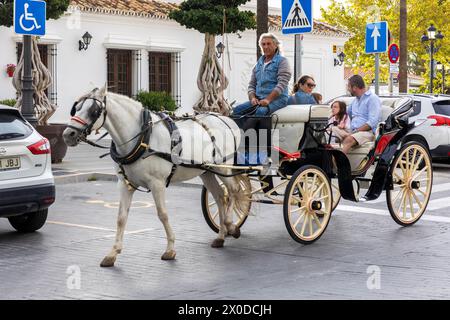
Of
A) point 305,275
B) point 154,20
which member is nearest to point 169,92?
point 154,20

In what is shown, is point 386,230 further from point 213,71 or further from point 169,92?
point 169,92

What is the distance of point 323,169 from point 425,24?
3797 centimetres

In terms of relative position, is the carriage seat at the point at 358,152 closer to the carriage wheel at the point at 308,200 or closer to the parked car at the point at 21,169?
the carriage wheel at the point at 308,200

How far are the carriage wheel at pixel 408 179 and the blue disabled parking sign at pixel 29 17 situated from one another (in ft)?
24.6

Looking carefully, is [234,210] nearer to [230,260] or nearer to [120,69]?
[230,260]

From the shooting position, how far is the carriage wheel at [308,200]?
8.57 m

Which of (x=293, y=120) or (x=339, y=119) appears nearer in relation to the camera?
(x=293, y=120)

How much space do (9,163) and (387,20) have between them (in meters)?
38.1

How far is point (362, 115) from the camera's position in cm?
996

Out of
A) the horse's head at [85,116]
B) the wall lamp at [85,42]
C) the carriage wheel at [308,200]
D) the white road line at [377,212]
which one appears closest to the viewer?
the horse's head at [85,116]

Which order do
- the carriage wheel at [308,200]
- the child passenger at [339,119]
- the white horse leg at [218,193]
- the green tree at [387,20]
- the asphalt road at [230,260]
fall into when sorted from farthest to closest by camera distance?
1. the green tree at [387,20]
2. the child passenger at [339,119]
3. the white horse leg at [218,193]
4. the carriage wheel at [308,200]
5. the asphalt road at [230,260]

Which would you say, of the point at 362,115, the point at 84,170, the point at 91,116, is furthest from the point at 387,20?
the point at 91,116

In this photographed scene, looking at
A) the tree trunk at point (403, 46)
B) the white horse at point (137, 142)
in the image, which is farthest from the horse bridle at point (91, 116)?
the tree trunk at point (403, 46)

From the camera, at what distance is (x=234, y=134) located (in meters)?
8.86
